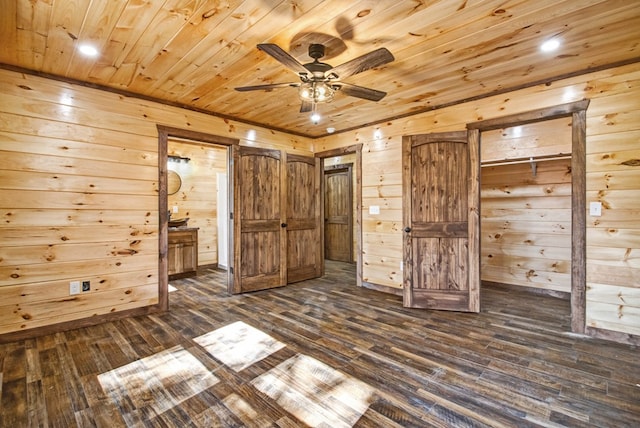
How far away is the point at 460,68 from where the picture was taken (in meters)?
2.81

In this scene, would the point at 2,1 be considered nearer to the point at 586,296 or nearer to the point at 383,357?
the point at 383,357

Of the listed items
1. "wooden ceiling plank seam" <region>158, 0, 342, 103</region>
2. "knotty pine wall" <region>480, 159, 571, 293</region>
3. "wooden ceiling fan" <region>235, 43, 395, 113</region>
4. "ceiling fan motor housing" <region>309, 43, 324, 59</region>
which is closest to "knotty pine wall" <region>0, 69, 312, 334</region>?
"wooden ceiling plank seam" <region>158, 0, 342, 103</region>

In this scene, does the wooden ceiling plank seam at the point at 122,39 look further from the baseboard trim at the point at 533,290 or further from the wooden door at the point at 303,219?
the baseboard trim at the point at 533,290

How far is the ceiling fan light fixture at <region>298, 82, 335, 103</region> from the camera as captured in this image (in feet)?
8.21

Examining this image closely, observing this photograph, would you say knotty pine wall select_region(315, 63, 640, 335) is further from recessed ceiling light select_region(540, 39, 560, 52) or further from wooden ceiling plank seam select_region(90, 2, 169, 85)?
wooden ceiling plank seam select_region(90, 2, 169, 85)

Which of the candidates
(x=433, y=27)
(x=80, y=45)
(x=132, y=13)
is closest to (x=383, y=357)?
(x=433, y=27)

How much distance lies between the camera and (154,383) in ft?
6.75

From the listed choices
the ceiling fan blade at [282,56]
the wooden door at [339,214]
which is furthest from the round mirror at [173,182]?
the ceiling fan blade at [282,56]

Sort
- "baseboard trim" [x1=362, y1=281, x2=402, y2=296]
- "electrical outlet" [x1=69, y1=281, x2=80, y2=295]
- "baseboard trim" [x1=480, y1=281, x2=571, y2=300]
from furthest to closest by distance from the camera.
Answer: "baseboard trim" [x1=362, y1=281, x2=402, y2=296] < "baseboard trim" [x1=480, y1=281, x2=571, y2=300] < "electrical outlet" [x1=69, y1=281, x2=80, y2=295]

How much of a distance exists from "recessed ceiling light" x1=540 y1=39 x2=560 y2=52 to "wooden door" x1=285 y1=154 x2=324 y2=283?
3358 millimetres

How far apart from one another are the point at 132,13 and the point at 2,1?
0.77 metres

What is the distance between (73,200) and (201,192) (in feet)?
10.1

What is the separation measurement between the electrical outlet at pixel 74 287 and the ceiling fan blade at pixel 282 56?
299 centimetres

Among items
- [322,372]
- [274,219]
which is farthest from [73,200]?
[322,372]
